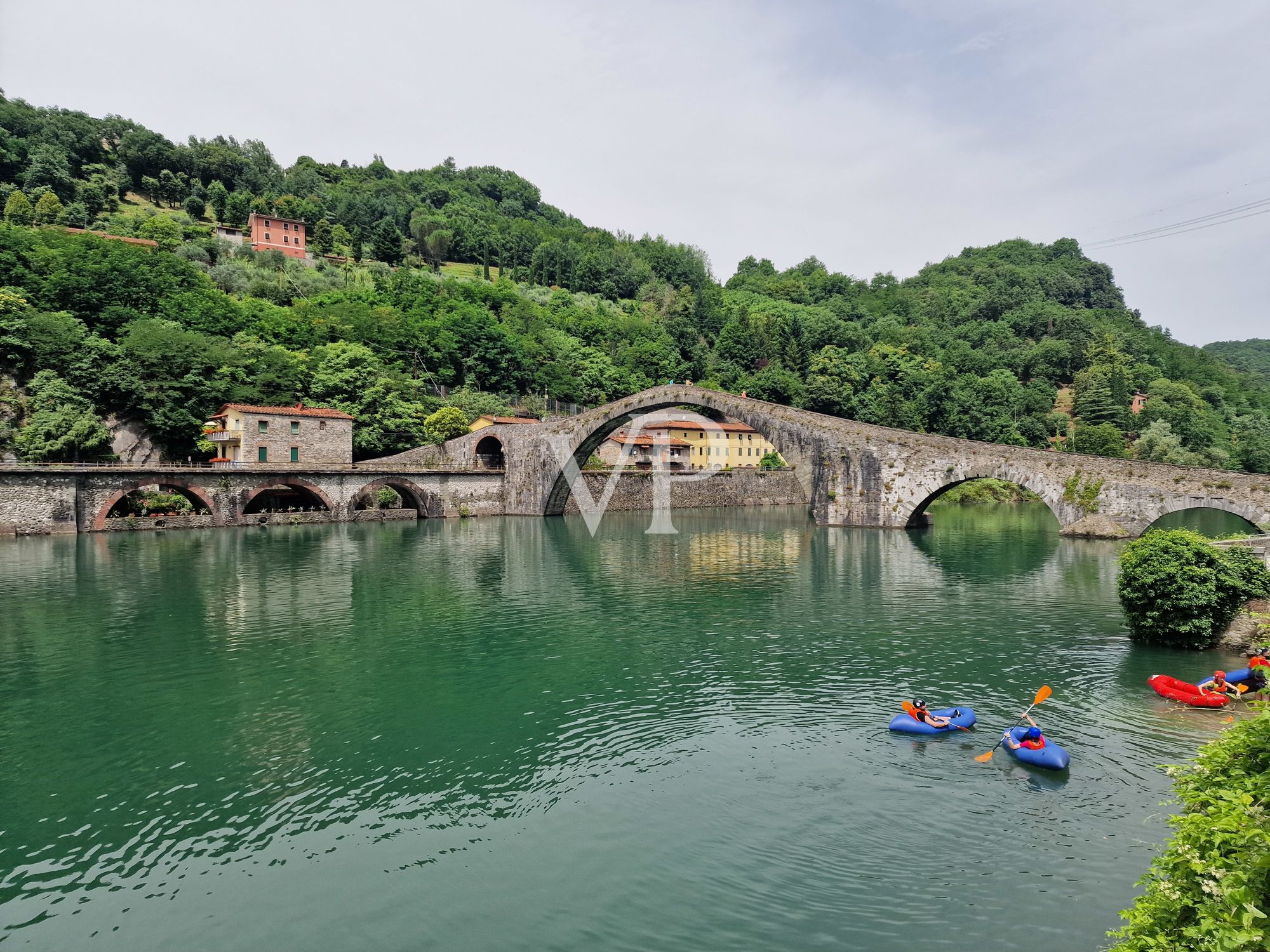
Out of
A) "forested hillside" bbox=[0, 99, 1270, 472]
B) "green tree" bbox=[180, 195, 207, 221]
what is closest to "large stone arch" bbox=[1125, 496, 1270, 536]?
"forested hillside" bbox=[0, 99, 1270, 472]

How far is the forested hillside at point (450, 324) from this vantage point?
187 feet

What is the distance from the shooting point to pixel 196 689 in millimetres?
15773

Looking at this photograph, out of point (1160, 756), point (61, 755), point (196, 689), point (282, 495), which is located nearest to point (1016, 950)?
point (1160, 756)

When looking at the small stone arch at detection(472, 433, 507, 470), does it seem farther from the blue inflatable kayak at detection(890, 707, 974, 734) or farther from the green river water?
the blue inflatable kayak at detection(890, 707, 974, 734)

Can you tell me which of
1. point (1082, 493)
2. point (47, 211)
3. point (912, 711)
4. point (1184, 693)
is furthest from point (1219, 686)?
point (47, 211)

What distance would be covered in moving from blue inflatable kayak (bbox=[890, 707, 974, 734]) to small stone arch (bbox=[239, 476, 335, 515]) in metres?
47.1

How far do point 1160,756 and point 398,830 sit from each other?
37.2 feet

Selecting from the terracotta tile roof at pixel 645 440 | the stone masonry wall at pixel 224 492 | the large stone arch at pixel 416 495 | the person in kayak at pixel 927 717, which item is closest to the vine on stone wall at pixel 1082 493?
the person in kayak at pixel 927 717

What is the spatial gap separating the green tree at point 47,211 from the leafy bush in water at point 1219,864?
10767 cm

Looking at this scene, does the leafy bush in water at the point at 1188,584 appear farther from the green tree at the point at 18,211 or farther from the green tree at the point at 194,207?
the green tree at the point at 194,207

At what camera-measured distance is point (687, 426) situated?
8625 cm

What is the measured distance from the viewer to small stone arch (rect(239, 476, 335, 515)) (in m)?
50.1

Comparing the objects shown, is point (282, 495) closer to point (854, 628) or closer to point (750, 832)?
point (854, 628)

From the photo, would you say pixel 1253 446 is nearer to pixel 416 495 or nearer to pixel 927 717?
pixel 416 495
